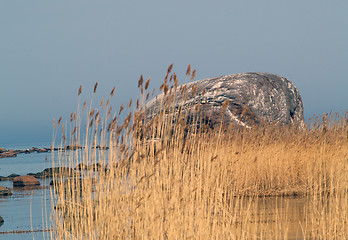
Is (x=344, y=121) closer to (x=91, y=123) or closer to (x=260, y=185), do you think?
(x=260, y=185)

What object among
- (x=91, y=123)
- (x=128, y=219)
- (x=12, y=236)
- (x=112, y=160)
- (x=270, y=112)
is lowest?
(x=12, y=236)

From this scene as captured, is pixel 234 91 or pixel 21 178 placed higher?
pixel 234 91

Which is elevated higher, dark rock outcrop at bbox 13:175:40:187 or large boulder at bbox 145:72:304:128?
large boulder at bbox 145:72:304:128

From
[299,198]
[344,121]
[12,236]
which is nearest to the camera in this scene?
[12,236]

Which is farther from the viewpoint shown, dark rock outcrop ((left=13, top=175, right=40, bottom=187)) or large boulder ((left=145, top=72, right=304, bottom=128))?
dark rock outcrop ((left=13, top=175, right=40, bottom=187))

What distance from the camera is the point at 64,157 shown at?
15.6 ft

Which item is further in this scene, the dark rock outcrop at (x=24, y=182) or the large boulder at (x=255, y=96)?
the dark rock outcrop at (x=24, y=182)

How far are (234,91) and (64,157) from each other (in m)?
10.5

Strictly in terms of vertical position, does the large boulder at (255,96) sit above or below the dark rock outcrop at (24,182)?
above

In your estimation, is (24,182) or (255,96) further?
(24,182)

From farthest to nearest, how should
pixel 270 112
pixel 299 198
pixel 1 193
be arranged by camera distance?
pixel 270 112, pixel 1 193, pixel 299 198

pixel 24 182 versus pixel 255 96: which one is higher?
pixel 255 96

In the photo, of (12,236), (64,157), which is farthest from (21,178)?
(64,157)

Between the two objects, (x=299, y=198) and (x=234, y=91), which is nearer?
(x=299, y=198)
